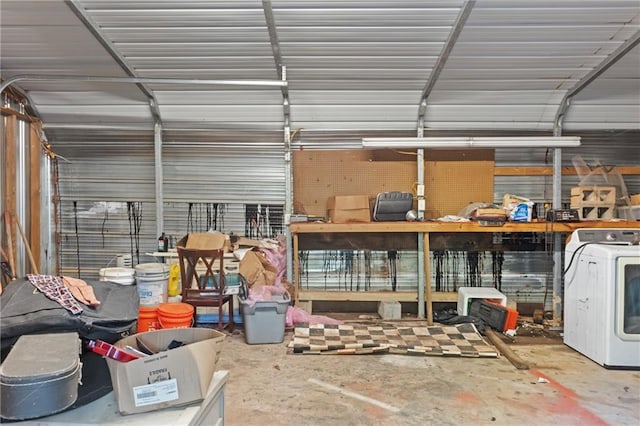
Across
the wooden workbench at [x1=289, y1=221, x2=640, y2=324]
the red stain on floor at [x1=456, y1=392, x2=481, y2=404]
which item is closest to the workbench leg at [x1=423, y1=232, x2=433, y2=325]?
the wooden workbench at [x1=289, y1=221, x2=640, y2=324]

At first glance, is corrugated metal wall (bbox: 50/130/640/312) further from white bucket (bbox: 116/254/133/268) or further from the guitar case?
the guitar case

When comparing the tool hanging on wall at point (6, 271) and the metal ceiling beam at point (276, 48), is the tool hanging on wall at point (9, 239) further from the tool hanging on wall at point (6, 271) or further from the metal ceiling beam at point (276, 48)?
the metal ceiling beam at point (276, 48)

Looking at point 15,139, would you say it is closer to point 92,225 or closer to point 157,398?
point 92,225

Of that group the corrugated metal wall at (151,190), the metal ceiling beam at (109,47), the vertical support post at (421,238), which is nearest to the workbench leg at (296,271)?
the corrugated metal wall at (151,190)

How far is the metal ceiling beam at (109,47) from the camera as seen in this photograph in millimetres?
3246

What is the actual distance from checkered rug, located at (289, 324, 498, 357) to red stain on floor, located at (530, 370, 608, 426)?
67 cm

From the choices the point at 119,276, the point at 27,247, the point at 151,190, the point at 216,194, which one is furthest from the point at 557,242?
the point at 27,247

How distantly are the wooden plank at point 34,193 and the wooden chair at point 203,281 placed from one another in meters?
2.02

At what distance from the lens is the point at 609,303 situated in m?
3.39

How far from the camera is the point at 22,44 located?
3764 millimetres

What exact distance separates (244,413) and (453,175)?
143 inches

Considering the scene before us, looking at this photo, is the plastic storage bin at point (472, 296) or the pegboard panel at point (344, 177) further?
the pegboard panel at point (344, 177)

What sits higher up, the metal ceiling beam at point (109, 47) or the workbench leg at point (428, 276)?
the metal ceiling beam at point (109, 47)

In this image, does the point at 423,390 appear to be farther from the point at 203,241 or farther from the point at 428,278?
the point at 203,241
